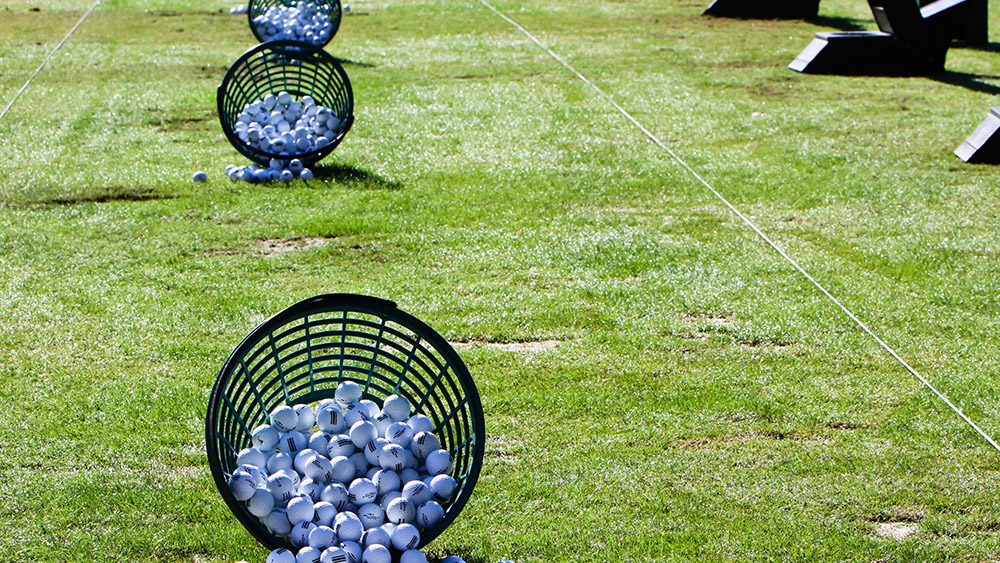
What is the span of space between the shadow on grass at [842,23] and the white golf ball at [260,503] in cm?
1764

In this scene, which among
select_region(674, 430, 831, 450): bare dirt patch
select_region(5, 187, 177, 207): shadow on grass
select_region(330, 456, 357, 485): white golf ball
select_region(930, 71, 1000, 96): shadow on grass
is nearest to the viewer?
select_region(330, 456, 357, 485): white golf ball

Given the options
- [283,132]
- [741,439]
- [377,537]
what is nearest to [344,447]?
[377,537]

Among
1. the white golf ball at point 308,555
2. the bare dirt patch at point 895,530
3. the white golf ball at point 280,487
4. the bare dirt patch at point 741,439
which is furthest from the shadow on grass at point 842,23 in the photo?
the white golf ball at point 308,555

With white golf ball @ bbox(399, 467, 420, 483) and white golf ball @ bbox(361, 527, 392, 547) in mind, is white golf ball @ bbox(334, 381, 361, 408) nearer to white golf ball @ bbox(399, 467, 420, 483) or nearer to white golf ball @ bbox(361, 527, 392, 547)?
white golf ball @ bbox(399, 467, 420, 483)

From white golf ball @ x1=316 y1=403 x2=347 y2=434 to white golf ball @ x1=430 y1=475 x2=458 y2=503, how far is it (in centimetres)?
53

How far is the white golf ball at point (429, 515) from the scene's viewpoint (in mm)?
4426

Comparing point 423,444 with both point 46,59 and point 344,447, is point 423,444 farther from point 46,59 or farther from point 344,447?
point 46,59

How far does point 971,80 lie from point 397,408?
13.0m

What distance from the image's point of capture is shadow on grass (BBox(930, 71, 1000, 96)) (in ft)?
49.0

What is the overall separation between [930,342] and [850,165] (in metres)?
4.37

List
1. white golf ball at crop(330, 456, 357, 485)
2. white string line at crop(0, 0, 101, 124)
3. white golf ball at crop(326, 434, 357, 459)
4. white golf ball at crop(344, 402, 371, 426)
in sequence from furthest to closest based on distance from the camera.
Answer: white string line at crop(0, 0, 101, 124) → white golf ball at crop(344, 402, 371, 426) → white golf ball at crop(326, 434, 357, 459) → white golf ball at crop(330, 456, 357, 485)

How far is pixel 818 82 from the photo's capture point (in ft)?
49.9

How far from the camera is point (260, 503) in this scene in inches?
172

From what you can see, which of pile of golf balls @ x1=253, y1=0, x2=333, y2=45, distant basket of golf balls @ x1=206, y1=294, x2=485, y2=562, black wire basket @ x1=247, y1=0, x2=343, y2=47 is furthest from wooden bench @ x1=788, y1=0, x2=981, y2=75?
distant basket of golf balls @ x1=206, y1=294, x2=485, y2=562
